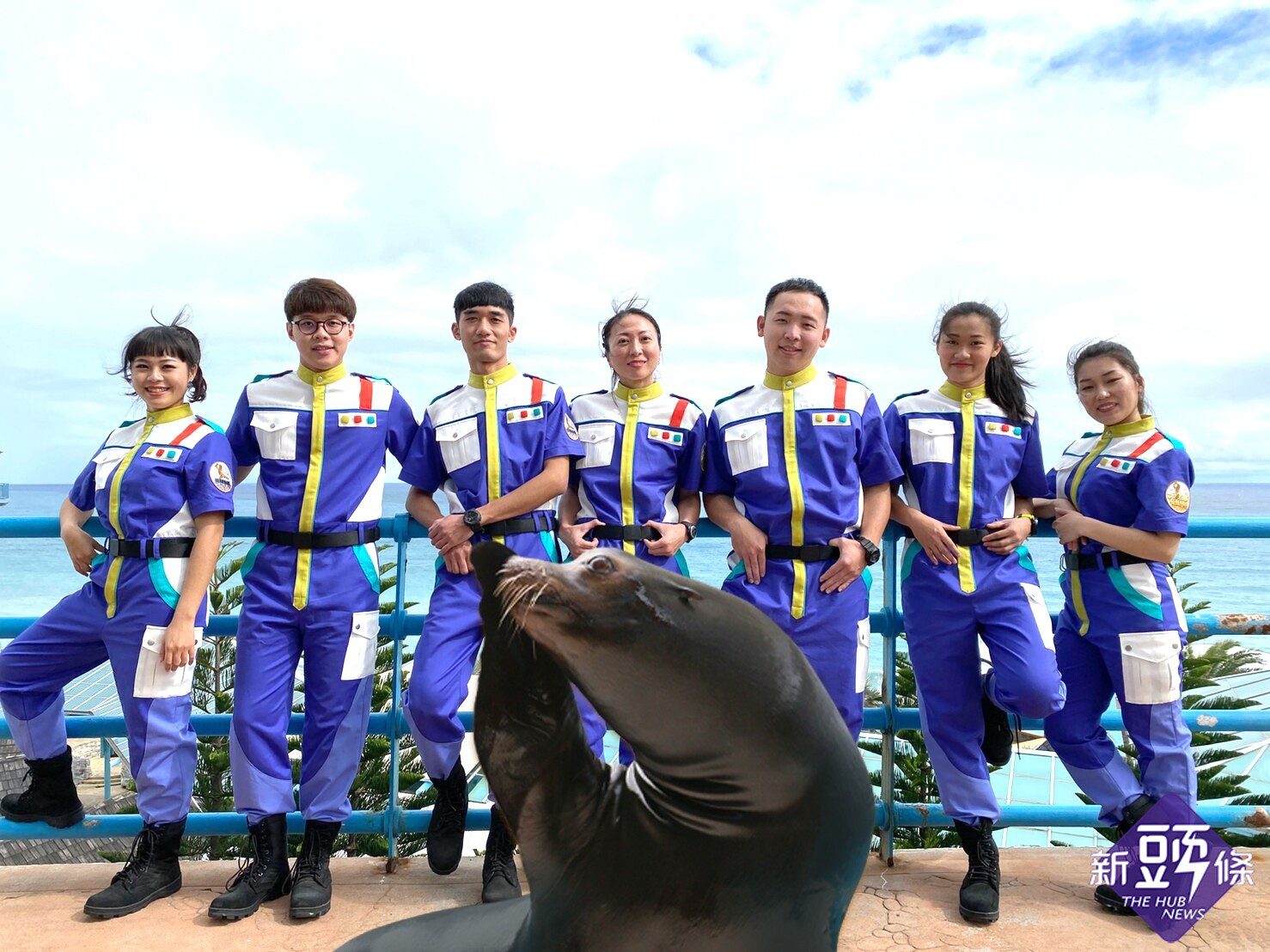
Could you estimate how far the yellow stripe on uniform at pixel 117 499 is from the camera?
3.01 m

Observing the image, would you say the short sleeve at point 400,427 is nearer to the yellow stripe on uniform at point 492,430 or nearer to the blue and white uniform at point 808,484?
the yellow stripe on uniform at point 492,430

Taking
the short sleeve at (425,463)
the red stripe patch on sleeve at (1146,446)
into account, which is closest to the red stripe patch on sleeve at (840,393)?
the red stripe patch on sleeve at (1146,446)

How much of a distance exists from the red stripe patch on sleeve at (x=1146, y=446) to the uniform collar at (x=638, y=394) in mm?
1668

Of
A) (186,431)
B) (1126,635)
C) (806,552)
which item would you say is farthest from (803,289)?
(186,431)

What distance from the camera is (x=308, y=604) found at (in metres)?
3.05

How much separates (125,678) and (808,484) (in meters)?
2.35

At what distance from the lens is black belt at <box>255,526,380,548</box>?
3.09 metres

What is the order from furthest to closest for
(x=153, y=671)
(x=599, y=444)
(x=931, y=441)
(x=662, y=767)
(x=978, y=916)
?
(x=599, y=444)
(x=931, y=441)
(x=153, y=671)
(x=978, y=916)
(x=662, y=767)

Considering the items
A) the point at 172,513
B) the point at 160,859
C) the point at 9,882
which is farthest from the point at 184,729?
the point at 9,882

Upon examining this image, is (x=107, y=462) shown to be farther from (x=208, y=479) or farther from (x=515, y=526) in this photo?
(x=515, y=526)

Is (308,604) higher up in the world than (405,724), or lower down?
higher up

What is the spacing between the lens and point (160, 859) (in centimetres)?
300

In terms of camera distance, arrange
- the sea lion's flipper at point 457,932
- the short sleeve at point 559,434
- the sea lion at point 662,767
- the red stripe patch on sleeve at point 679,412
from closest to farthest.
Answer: the sea lion at point 662,767 → the sea lion's flipper at point 457,932 → the short sleeve at point 559,434 → the red stripe patch on sleeve at point 679,412

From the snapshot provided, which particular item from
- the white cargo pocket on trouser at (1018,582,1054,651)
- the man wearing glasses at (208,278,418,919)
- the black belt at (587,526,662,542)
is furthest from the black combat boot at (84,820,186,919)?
the white cargo pocket on trouser at (1018,582,1054,651)
